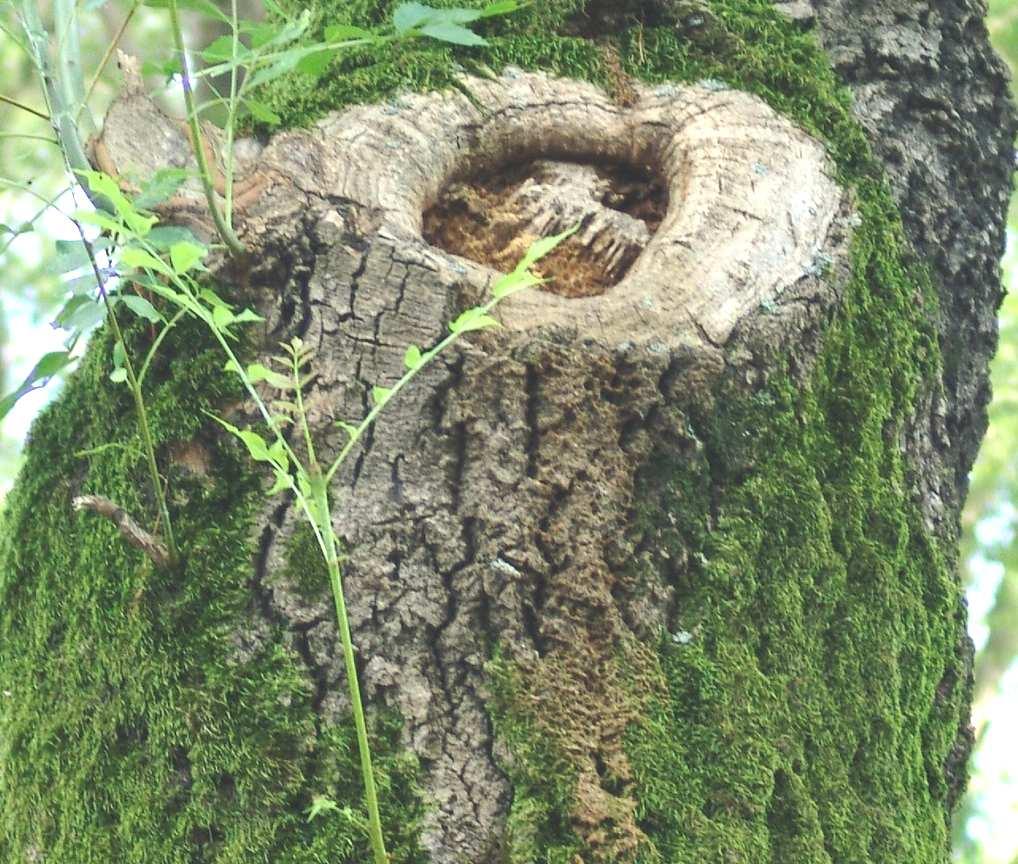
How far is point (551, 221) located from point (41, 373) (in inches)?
29.2

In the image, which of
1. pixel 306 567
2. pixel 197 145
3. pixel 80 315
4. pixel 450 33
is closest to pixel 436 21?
pixel 450 33

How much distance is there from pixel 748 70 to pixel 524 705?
110 cm

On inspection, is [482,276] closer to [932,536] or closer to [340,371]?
[340,371]

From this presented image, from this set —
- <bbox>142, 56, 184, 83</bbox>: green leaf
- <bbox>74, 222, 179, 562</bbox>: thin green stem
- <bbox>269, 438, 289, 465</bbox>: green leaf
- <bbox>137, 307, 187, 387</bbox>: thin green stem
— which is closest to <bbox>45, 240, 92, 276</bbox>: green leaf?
<bbox>74, 222, 179, 562</bbox>: thin green stem

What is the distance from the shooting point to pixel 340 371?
1.27 meters

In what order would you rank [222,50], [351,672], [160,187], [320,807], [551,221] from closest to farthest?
[351,672] < [320,807] < [160,187] < [222,50] < [551,221]

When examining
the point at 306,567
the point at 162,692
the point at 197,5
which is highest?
the point at 197,5

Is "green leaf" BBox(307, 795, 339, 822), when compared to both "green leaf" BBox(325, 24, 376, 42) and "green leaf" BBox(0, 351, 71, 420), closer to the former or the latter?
"green leaf" BBox(0, 351, 71, 420)

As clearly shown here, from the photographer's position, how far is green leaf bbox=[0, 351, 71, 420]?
1.21 meters

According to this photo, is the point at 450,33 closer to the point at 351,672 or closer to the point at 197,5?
the point at 197,5

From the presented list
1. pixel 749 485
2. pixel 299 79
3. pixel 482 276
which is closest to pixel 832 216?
pixel 749 485

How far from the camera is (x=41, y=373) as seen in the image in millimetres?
1226

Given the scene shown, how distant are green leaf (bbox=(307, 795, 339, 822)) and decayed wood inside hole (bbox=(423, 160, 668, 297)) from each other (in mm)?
751

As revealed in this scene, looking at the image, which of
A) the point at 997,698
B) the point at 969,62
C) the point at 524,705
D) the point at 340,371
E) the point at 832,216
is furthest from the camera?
the point at 997,698
